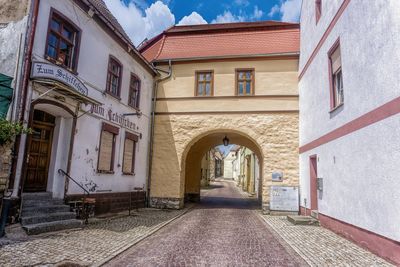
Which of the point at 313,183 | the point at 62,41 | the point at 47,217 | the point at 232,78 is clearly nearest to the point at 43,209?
the point at 47,217

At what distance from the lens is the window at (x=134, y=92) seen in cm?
1356

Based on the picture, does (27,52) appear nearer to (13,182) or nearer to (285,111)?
(13,182)

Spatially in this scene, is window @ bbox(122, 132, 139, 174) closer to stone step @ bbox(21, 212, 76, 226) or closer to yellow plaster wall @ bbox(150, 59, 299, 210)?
yellow plaster wall @ bbox(150, 59, 299, 210)

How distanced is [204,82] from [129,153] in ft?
17.6

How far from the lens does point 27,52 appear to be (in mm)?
7594

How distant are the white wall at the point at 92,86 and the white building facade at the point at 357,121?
7797 millimetres

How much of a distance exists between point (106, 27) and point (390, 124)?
995cm

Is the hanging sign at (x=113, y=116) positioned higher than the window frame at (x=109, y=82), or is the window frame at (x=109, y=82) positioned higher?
the window frame at (x=109, y=82)

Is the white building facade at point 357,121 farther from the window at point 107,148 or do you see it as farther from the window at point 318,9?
the window at point 107,148

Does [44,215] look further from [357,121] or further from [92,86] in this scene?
[357,121]

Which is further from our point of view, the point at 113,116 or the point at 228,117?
the point at 228,117

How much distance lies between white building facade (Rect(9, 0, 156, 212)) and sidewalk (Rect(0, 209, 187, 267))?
160cm

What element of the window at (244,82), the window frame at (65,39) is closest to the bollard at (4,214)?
the window frame at (65,39)

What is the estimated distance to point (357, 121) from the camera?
24.3 ft
